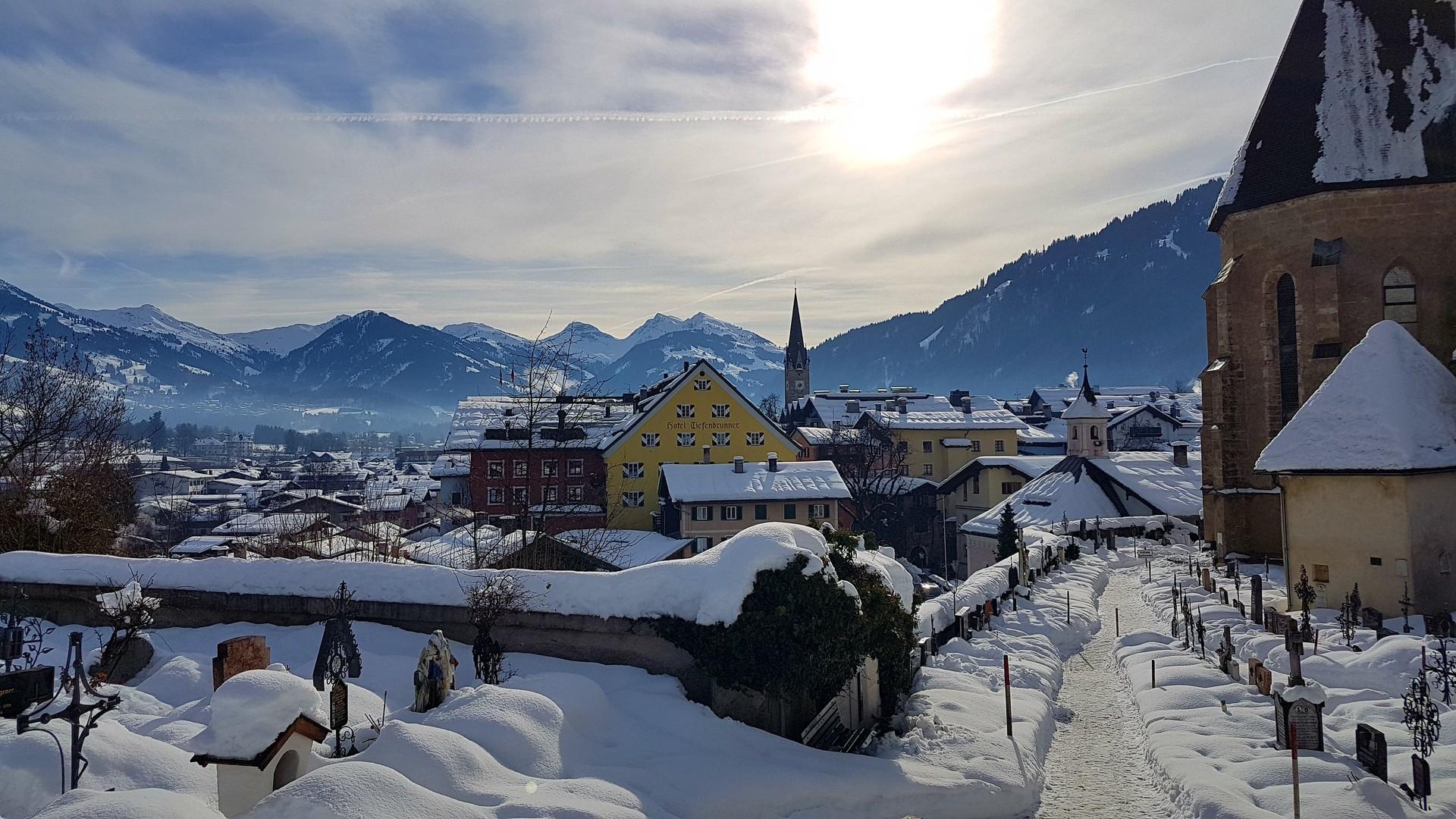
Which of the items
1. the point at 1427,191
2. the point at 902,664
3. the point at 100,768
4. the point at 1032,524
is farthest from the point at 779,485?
the point at 100,768

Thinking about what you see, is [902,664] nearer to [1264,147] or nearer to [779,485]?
[1264,147]

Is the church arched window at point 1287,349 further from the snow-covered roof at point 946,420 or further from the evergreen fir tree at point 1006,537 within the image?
the snow-covered roof at point 946,420

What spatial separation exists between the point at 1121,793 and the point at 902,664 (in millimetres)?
3365

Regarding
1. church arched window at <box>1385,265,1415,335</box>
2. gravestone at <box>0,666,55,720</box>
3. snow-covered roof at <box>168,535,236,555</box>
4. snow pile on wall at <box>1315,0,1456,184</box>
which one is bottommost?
snow-covered roof at <box>168,535,236,555</box>

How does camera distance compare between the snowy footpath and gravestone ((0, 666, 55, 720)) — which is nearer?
gravestone ((0, 666, 55, 720))

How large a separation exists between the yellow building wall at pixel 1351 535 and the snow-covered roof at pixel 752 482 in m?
26.3

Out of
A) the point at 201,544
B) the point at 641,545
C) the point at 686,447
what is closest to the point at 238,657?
the point at 641,545

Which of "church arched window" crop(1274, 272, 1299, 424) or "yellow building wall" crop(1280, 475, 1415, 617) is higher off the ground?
"church arched window" crop(1274, 272, 1299, 424)

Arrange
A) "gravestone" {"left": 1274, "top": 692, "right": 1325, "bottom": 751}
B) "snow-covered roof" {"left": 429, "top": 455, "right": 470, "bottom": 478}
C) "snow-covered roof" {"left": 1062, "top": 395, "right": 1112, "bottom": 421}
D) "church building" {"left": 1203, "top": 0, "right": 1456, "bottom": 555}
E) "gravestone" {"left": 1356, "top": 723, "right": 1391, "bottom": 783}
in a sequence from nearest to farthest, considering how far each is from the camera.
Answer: "gravestone" {"left": 1356, "top": 723, "right": 1391, "bottom": 783} → "gravestone" {"left": 1274, "top": 692, "right": 1325, "bottom": 751} → "church building" {"left": 1203, "top": 0, "right": 1456, "bottom": 555} → "snow-covered roof" {"left": 1062, "top": 395, "right": 1112, "bottom": 421} → "snow-covered roof" {"left": 429, "top": 455, "right": 470, "bottom": 478}

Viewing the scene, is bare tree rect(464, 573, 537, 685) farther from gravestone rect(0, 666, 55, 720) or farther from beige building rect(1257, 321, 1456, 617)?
beige building rect(1257, 321, 1456, 617)

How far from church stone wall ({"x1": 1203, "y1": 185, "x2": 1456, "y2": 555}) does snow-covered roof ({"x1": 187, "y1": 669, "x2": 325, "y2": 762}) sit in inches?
1137

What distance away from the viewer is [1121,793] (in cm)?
1189

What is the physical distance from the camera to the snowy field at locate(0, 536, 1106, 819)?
24.6 ft

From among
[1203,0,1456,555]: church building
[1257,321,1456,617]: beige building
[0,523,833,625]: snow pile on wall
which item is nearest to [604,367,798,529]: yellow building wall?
[1203,0,1456,555]: church building
